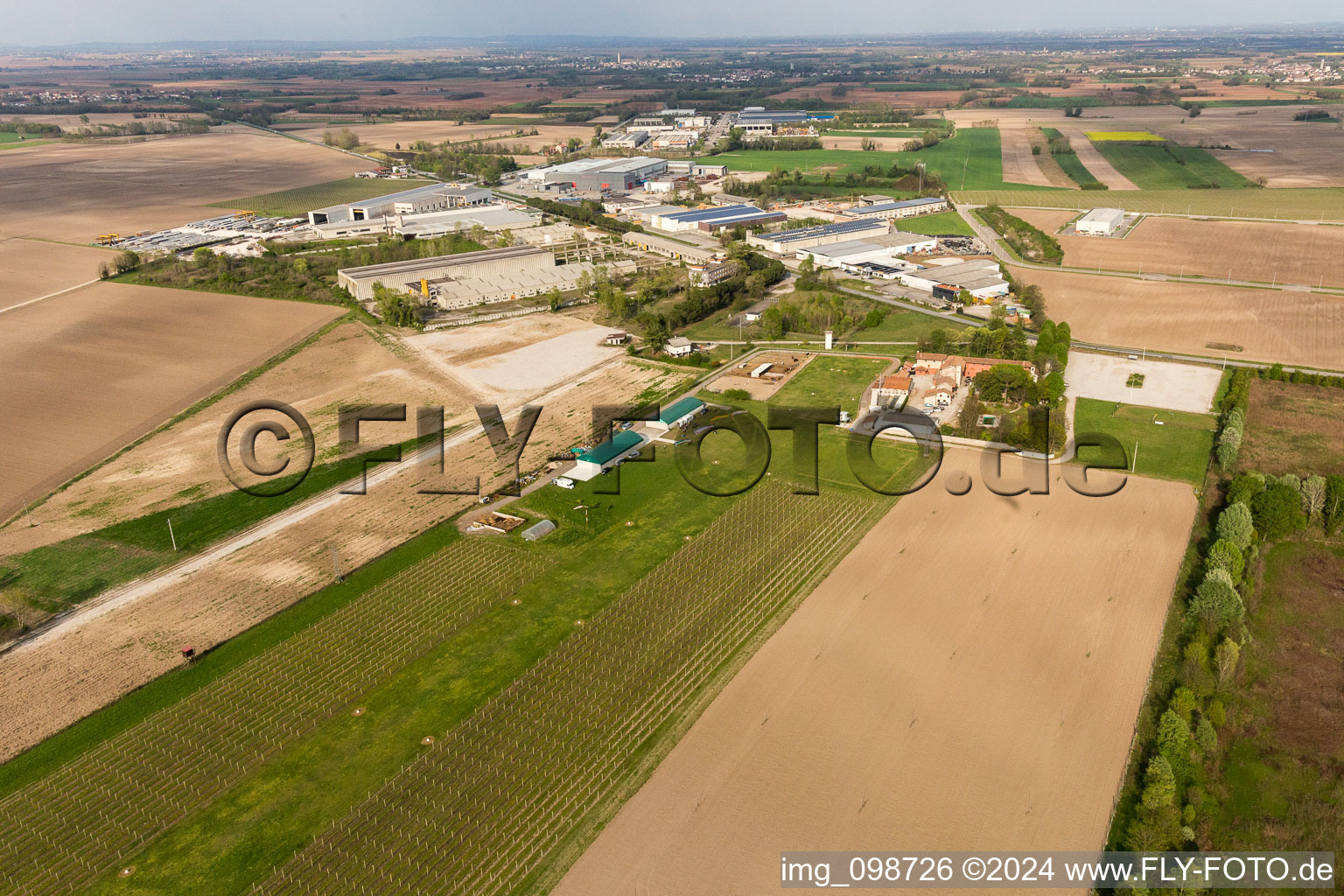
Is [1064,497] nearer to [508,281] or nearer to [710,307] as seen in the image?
[710,307]

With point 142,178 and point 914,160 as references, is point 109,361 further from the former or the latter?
point 914,160

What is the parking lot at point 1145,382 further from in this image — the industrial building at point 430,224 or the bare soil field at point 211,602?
the industrial building at point 430,224

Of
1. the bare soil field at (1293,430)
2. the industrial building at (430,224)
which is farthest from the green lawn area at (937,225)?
the bare soil field at (1293,430)

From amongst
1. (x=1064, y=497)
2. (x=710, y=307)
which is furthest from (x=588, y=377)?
(x=1064, y=497)

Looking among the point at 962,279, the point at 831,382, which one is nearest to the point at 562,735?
the point at 831,382

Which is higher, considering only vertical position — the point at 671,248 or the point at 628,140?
the point at 628,140

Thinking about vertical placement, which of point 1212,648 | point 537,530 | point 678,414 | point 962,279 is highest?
point 962,279
